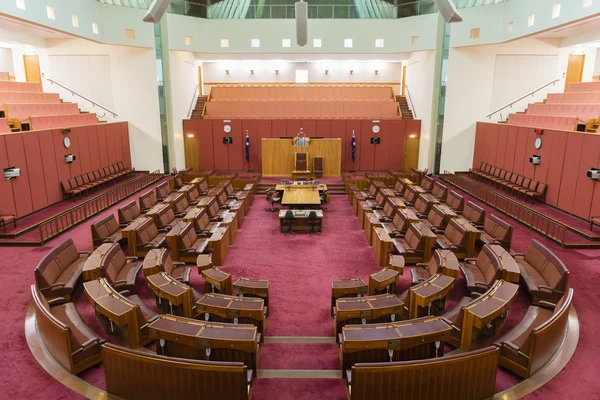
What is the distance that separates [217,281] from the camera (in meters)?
7.91

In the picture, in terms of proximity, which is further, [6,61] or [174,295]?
[6,61]

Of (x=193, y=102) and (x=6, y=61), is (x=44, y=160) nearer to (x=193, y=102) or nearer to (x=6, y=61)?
(x=6, y=61)

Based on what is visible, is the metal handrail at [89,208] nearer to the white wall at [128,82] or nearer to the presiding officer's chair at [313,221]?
the white wall at [128,82]

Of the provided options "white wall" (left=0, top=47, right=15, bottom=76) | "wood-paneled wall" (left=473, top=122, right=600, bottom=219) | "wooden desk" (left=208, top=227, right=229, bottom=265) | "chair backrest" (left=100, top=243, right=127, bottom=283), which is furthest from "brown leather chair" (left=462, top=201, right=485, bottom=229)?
"white wall" (left=0, top=47, right=15, bottom=76)

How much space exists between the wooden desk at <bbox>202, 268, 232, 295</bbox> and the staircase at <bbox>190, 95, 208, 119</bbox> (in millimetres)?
16060

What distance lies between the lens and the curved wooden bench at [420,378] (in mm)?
4801

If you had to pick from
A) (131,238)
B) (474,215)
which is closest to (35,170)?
(131,238)

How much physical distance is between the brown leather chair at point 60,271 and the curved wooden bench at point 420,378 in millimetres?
5603

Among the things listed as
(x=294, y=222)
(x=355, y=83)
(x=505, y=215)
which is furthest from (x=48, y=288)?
(x=355, y=83)

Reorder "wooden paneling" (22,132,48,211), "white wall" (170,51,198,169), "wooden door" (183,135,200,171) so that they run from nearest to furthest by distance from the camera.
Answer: "wooden paneling" (22,132,48,211) → "white wall" (170,51,198,169) → "wooden door" (183,135,200,171)

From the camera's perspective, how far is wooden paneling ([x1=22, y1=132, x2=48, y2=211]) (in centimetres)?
1324

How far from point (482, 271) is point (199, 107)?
1876cm

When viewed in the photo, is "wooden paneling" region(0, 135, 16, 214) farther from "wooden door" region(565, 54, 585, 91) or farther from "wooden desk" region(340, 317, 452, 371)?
"wooden door" region(565, 54, 585, 91)

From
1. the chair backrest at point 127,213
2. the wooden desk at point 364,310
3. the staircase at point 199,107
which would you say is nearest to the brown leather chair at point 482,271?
the wooden desk at point 364,310
